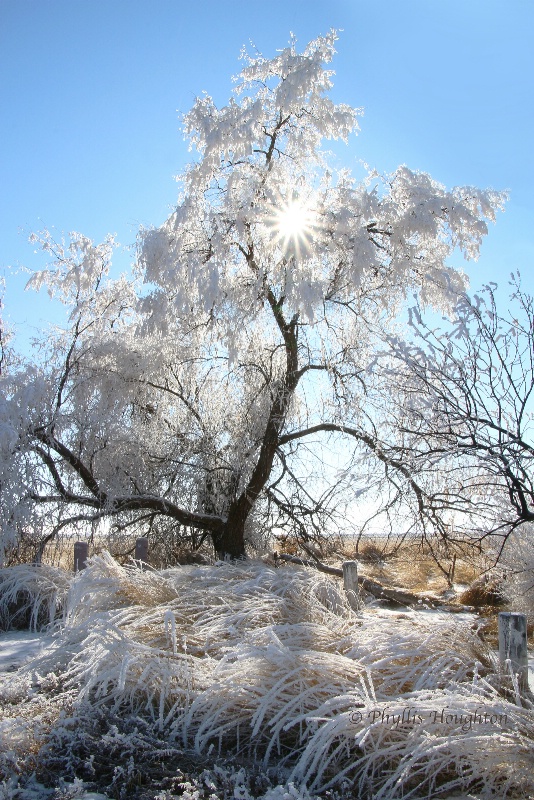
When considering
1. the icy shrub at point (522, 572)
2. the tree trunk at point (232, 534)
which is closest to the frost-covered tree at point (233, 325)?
the tree trunk at point (232, 534)

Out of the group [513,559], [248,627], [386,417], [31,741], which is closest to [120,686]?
[31,741]

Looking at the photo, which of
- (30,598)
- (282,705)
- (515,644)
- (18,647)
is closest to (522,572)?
(515,644)

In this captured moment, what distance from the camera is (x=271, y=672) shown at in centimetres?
338

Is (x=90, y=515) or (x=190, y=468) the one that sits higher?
(x=190, y=468)

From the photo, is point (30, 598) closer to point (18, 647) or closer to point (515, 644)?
point (18, 647)

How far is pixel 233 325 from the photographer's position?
8734mm

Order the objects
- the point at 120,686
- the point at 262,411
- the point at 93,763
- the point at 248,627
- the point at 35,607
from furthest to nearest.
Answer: the point at 262,411 → the point at 35,607 → the point at 248,627 → the point at 120,686 → the point at 93,763

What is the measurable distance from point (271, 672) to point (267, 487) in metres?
6.49

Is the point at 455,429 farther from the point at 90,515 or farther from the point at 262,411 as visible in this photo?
the point at 90,515

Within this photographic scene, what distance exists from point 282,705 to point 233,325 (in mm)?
6060

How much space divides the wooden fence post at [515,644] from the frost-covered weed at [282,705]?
170 millimetres

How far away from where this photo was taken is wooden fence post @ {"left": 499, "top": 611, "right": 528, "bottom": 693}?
340cm

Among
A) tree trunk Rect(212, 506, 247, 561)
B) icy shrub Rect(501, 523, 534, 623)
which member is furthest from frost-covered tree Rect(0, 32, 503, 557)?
icy shrub Rect(501, 523, 534, 623)

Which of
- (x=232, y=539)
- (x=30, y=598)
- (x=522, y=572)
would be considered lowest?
(x=30, y=598)
